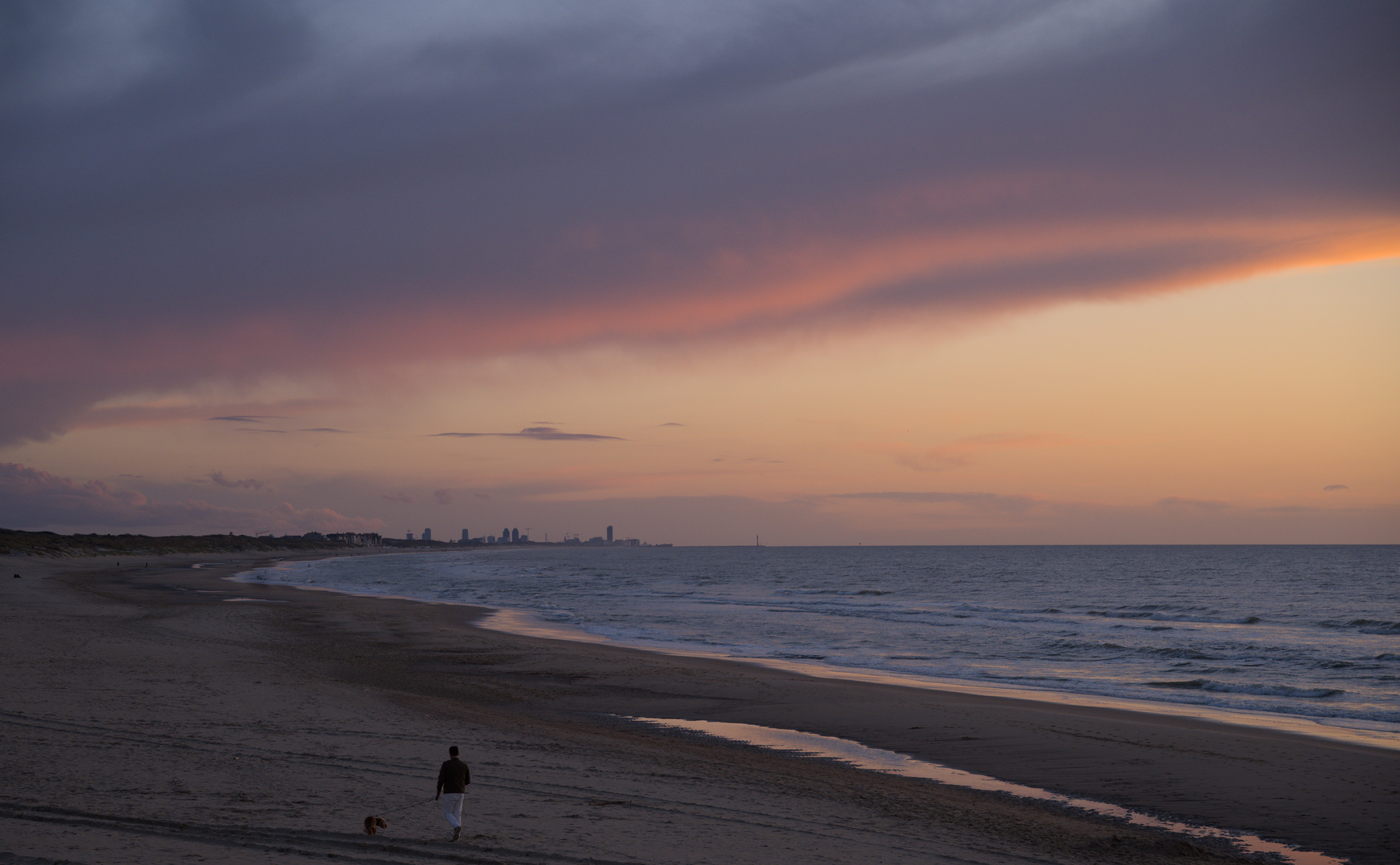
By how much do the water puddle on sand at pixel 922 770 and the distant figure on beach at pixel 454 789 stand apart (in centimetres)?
807

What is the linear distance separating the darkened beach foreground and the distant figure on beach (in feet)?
0.85

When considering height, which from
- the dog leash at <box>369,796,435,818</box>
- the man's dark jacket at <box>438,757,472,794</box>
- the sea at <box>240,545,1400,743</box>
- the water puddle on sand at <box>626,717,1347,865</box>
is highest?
the man's dark jacket at <box>438,757,472,794</box>

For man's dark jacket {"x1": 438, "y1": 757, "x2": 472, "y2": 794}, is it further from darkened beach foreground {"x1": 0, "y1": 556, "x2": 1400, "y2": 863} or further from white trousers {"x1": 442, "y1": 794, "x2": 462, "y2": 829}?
darkened beach foreground {"x1": 0, "y1": 556, "x2": 1400, "y2": 863}

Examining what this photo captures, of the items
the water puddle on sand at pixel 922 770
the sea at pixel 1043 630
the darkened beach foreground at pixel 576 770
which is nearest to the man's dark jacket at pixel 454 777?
the darkened beach foreground at pixel 576 770

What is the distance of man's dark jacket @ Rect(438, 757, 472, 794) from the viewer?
936 cm

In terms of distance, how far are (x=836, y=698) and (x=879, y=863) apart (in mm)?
12481

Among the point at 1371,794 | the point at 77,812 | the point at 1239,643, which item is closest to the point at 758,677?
the point at 1371,794

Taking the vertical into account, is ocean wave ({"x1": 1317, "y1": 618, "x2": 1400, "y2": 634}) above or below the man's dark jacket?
below

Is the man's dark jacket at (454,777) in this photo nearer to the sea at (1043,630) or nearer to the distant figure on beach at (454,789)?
the distant figure on beach at (454,789)

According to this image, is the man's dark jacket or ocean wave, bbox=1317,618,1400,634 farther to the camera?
ocean wave, bbox=1317,618,1400,634

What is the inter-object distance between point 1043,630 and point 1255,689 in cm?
1796

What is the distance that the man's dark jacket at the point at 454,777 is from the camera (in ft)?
30.7

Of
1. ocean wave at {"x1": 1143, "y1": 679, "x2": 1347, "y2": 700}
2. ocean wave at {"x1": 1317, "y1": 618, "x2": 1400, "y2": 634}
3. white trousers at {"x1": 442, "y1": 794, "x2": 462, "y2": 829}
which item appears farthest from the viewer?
ocean wave at {"x1": 1317, "y1": 618, "x2": 1400, "y2": 634}

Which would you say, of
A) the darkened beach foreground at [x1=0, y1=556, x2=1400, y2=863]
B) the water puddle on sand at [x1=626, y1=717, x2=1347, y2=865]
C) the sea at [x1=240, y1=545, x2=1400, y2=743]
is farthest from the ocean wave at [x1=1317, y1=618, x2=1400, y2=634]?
the water puddle on sand at [x1=626, y1=717, x2=1347, y2=865]
